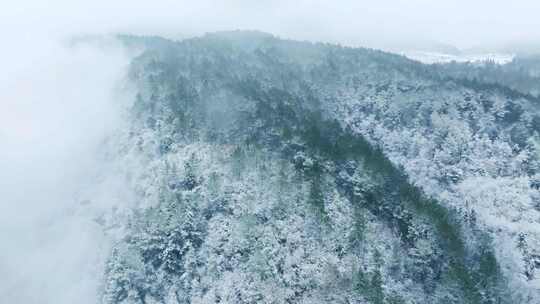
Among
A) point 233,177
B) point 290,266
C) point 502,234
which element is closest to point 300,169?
point 233,177

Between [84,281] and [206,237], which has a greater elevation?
[206,237]

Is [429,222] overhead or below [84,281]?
overhead

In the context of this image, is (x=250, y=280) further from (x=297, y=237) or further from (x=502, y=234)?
(x=502, y=234)

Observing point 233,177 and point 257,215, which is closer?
point 257,215

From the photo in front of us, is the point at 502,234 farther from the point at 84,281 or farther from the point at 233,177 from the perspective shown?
the point at 84,281

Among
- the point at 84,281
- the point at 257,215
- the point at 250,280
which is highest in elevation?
the point at 257,215

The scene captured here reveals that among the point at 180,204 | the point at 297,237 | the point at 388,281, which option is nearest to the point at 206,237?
the point at 180,204

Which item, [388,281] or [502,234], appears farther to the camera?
[502,234]

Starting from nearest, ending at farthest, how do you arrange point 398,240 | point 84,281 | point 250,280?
point 250,280, point 398,240, point 84,281

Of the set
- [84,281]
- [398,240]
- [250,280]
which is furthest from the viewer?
[84,281]
